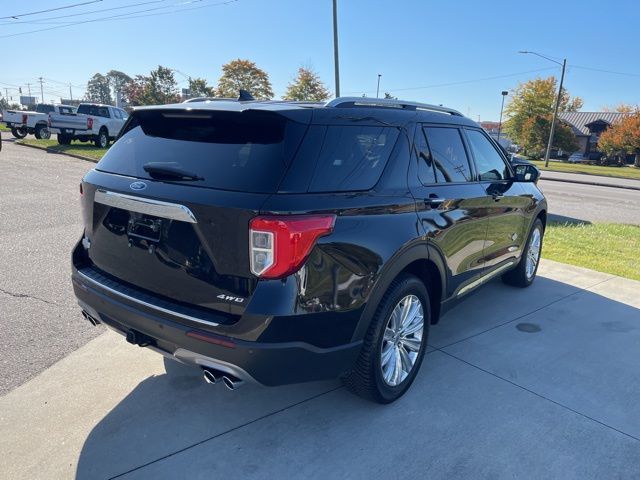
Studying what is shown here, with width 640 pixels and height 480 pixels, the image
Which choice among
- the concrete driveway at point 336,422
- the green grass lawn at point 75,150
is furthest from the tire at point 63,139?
the concrete driveway at point 336,422

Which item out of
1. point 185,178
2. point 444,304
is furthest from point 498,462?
point 185,178

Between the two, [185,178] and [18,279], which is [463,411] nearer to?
[185,178]

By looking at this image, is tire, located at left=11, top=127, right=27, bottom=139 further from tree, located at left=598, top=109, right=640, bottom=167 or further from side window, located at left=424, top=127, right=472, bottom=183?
tree, located at left=598, top=109, right=640, bottom=167

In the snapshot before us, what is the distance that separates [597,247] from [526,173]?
3850 mm

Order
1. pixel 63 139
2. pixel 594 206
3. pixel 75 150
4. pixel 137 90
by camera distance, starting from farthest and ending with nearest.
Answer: pixel 137 90 < pixel 63 139 < pixel 75 150 < pixel 594 206

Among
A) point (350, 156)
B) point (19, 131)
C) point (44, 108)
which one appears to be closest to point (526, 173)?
point (350, 156)

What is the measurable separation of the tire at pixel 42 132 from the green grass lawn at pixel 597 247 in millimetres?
26047

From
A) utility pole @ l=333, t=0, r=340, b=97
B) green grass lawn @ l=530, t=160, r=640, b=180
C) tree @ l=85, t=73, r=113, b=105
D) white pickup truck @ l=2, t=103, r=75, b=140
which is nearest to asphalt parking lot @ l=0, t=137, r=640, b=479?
utility pole @ l=333, t=0, r=340, b=97

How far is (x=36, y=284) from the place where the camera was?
4820 mm

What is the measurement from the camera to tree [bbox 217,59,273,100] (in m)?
50.9

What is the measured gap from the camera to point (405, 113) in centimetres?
328

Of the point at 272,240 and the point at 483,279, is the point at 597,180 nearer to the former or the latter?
the point at 483,279

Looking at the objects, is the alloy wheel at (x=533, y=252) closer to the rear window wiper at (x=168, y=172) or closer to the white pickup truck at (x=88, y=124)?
the rear window wiper at (x=168, y=172)

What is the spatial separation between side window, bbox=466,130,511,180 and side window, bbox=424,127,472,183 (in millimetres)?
254
